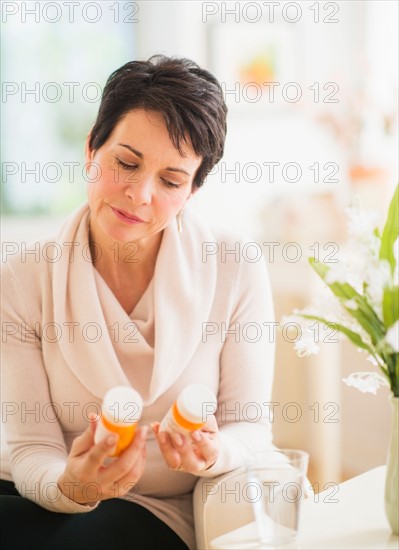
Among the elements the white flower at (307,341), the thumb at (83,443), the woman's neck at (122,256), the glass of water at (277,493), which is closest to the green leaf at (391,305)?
the white flower at (307,341)

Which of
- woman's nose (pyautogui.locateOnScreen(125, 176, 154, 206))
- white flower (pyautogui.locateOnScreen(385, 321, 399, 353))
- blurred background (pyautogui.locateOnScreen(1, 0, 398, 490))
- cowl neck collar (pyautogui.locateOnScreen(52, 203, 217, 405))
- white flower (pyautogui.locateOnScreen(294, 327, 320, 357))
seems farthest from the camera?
blurred background (pyautogui.locateOnScreen(1, 0, 398, 490))

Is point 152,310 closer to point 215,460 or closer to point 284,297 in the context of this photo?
point 215,460

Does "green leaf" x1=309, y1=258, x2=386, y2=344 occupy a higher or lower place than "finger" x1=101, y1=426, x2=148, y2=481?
higher

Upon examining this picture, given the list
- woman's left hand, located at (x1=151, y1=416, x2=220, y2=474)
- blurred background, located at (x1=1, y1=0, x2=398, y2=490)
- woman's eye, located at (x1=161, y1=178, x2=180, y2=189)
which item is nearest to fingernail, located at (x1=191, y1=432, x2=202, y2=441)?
woman's left hand, located at (x1=151, y1=416, x2=220, y2=474)

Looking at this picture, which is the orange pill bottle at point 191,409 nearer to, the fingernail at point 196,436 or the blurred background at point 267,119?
the fingernail at point 196,436

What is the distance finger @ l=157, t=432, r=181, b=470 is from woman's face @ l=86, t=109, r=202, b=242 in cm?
41

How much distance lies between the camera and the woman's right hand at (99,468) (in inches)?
43.9

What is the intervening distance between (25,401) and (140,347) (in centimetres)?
23

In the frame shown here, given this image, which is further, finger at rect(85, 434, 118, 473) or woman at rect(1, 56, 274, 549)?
woman at rect(1, 56, 274, 549)

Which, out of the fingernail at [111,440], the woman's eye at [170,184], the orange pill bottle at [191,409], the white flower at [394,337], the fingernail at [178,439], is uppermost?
the woman's eye at [170,184]

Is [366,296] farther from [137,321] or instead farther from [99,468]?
[137,321]

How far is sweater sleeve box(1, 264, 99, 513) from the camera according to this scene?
1.42m

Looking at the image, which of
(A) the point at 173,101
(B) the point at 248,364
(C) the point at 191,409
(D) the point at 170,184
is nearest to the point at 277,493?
(C) the point at 191,409

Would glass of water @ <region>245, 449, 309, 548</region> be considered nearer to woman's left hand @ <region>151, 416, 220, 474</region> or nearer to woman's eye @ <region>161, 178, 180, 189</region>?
woman's left hand @ <region>151, 416, 220, 474</region>
